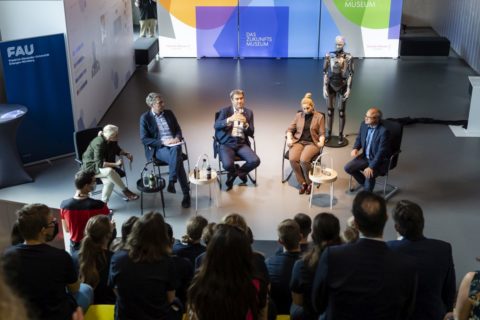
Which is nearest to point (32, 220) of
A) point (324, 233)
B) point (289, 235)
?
point (289, 235)

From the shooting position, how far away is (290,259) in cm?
421

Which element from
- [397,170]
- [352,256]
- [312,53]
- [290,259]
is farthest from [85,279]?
[312,53]

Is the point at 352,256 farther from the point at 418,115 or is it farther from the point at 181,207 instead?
the point at 418,115

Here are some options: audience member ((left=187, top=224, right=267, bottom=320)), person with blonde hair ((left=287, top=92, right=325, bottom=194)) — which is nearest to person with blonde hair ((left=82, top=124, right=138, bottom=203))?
person with blonde hair ((left=287, top=92, right=325, bottom=194))

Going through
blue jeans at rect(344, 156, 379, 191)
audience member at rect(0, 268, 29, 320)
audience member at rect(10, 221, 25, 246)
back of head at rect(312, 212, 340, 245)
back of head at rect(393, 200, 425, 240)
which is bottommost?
blue jeans at rect(344, 156, 379, 191)

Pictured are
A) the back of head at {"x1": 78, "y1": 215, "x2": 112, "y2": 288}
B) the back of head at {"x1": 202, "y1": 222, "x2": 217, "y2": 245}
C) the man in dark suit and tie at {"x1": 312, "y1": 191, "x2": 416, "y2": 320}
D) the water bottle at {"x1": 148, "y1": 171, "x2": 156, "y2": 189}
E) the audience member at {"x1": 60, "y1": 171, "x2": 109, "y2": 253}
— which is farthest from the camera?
the water bottle at {"x1": 148, "y1": 171, "x2": 156, "y2": 189}

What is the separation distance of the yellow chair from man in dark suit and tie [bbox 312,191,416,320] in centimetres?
159

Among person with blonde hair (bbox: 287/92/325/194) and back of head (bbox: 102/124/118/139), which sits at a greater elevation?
back of head (bbox: 102/124/118/139)

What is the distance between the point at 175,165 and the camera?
742cm

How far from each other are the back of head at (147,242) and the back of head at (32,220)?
54cm

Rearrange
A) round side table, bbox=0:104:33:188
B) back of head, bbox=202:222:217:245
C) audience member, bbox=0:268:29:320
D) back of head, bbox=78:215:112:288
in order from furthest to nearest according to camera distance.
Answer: round side table, bbox=0:104:33:188, back of head, bbox=78:215:112:288, back of head, bbox=202:222:217:245, audience member, bbox=0:268:29:320

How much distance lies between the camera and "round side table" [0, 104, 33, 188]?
7562 mm

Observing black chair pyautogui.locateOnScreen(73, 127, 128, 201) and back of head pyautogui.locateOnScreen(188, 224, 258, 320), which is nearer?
back of head pyautogui.locateOnScreen(188, 224, 258, 320)

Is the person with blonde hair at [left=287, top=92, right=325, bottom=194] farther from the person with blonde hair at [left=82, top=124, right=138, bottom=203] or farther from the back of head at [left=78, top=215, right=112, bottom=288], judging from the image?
the back of head at [left=78, top=215, right=112, bottom=288]
